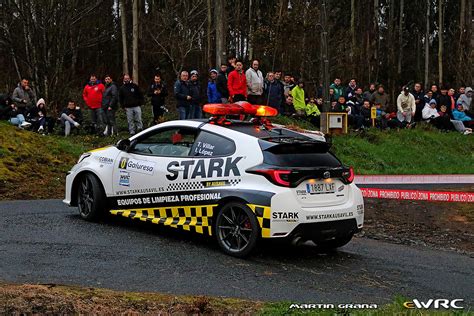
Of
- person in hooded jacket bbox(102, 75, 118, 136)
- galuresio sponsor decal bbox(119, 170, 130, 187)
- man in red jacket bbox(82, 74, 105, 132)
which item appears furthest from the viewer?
man in red jacket bbox(82, 74, 105, 132)

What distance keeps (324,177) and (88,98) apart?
13145 millimetres

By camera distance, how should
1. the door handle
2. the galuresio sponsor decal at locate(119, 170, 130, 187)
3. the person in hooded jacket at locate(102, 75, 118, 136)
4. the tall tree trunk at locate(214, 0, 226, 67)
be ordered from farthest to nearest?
the tall tree trunk at locate(214, 0, 226, 67)
the person in hooded jacket at locate(102, 75, 118, 136)
the galuresio sponsor decal at locate(119, 170, 130, 187)
the door handle

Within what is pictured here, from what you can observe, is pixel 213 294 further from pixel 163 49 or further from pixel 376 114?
pixel 163 49

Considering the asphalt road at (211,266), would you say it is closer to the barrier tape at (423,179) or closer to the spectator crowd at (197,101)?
the barrier tape at (423,179)

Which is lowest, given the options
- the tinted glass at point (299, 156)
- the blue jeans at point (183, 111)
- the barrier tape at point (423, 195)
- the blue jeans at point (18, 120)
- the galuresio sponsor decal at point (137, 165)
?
the barrier tape at point (423, 195)

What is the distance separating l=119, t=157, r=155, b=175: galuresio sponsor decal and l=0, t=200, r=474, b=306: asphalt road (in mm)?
872

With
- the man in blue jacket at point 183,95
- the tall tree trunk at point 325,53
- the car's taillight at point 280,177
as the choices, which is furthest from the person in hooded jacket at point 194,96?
the car's taillight at point 280,177

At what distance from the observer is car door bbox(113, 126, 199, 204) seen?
8.46 metres

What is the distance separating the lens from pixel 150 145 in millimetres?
8977

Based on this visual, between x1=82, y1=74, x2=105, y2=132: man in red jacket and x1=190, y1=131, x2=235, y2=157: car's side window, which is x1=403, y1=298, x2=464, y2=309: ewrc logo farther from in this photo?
x1=82, y1=74, x2=105, y2=132: man in red jacket

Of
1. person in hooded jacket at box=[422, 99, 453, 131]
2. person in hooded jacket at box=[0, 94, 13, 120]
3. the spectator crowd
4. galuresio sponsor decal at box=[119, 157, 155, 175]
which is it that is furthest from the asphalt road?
person in hooded jacket at box=[422, 99, 453, 131]

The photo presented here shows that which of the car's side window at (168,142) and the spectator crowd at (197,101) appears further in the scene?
the spectator crowd at (197,101)

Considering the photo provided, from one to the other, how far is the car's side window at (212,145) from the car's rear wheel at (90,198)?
1824 millimetres

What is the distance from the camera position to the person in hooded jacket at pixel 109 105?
19.0 meters
